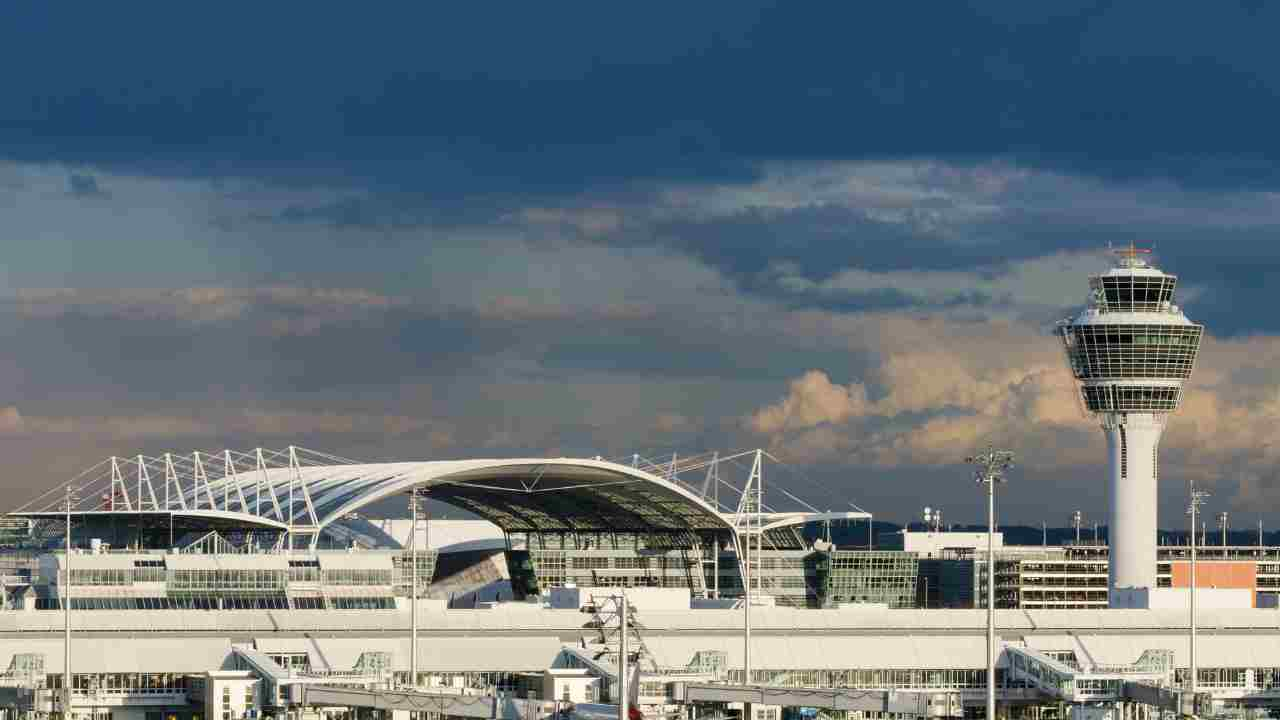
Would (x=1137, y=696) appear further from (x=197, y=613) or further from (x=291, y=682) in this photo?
(x=197, y=613)

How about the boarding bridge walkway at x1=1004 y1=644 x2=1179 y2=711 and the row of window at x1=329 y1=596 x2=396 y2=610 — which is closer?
the boarding bridge walkway at x1=1004 y1=644 x2=1179 y2=711

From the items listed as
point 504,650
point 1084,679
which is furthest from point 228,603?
point 1084,679

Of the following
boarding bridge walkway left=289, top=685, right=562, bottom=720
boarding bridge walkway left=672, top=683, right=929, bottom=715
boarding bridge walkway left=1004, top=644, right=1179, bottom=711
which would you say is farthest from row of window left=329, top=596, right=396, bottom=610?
boarding bridge walkway left=672, top=683, right=929, bottom=715

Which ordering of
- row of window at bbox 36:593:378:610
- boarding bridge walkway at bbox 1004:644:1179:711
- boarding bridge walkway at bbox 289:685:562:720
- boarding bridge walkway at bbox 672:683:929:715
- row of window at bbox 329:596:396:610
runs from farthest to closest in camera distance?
row of window at bbox 329:596:396:610 < row of window at bbox 36:593:378:610 < boarding bridge walkway at bbox 1004:644:1179:711 < boarding bridge walkway at bbox 672:683:929:715 < boarding bridge walkway at bbox 289:685:562:720

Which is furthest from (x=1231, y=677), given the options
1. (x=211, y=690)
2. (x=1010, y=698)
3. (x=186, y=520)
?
(x=186, y=520)

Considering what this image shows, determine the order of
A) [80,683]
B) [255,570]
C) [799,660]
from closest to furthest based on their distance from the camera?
[80,683] → [799,660] → [255,570]

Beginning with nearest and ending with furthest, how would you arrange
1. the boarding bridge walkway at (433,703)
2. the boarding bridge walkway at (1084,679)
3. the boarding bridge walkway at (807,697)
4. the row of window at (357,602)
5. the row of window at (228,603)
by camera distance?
the boarding bridge walkway at (433,703), the boarding bridge walkway at (807,697), the boarding bridge walkway at (1084,679), the row of window at (228,603), the row of window at (357,602)

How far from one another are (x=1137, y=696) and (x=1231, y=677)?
20.7 m

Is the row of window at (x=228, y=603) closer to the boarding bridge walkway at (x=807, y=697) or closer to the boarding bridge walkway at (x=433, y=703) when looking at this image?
the boarding bridge walkway at (x=433, y=703)

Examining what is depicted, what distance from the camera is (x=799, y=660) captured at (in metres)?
140

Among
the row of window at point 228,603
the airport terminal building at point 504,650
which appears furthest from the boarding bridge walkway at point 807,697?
the row of window at point 228,603

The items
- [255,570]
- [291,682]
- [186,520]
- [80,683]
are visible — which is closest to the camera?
[291,682]

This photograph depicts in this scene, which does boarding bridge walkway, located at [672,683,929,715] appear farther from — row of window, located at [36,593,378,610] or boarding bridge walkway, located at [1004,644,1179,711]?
row of window, located at [36,593,378,610]

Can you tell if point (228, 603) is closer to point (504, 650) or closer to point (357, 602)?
point (357, 602)
